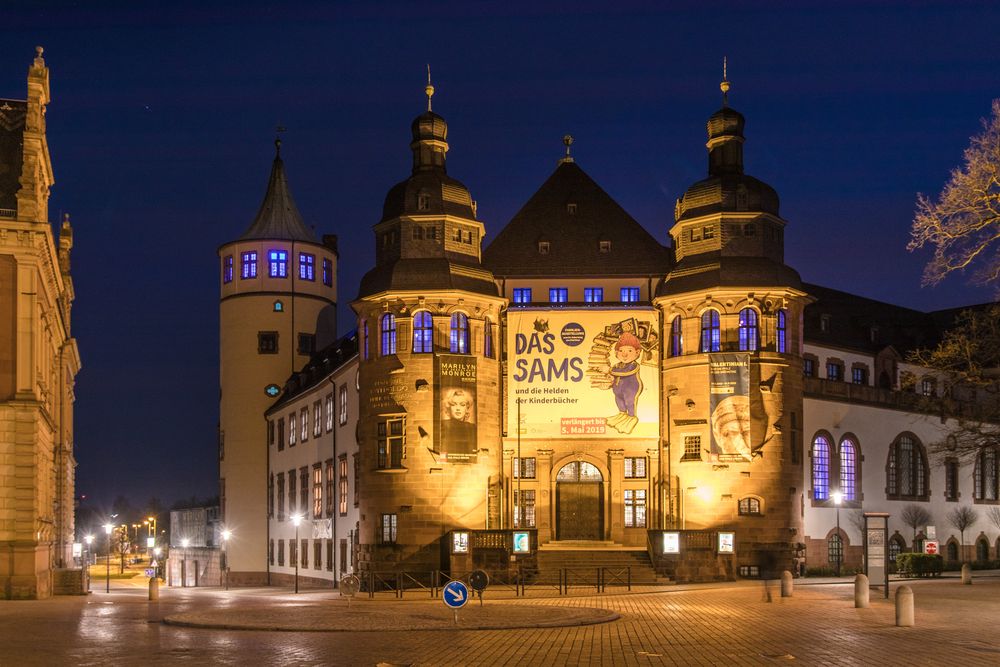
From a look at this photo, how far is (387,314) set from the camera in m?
58.0

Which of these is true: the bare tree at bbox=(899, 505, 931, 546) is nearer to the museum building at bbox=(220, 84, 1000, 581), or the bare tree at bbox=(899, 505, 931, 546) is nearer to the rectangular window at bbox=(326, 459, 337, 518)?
the museum building at bbox=(220, 84, 1000, 581)

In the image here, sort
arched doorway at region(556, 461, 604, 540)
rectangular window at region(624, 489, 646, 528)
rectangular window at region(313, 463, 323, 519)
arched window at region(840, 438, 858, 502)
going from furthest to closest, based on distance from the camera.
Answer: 1. rectangular window at region(313, 463, 323, 519)
2. arched window at region(840, 438, 858, 502)
3. arched doorway at region(556, 461, 604, 540)
4. rectangular window at region(624, 489, 646, 528)

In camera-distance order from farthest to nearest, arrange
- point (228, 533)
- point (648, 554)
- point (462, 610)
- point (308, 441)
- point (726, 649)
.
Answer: point (228, 533) < point (308, 441) < point (648, 554) < point (462, 610) < point (726, 649)

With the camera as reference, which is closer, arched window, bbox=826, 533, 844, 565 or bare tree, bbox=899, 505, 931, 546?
arched window, bbox=826, 533, 844, 565

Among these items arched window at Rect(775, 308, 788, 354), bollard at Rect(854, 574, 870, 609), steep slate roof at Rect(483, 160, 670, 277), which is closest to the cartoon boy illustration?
steep slate roof at Rect(483, 160, 670, 277)

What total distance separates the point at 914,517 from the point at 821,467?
8048 mm

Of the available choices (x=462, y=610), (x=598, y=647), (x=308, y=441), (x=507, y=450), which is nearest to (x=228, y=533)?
(x=308, y=441)

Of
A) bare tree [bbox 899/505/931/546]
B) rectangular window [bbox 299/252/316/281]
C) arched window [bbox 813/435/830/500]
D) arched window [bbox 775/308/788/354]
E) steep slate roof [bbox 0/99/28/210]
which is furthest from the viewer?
rectangular window [bbox 299/252/316/281]

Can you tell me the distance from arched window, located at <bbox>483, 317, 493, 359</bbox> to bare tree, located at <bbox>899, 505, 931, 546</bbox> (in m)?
26.7

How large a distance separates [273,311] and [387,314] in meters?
28.4

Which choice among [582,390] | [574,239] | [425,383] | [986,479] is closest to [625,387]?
[582,390]

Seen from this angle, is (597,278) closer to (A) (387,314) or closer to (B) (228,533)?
(A) (387,314)

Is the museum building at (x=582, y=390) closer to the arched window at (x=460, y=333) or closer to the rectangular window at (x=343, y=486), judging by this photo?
the arched window at (x=460, y=333)

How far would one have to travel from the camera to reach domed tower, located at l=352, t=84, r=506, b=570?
56219 mm
